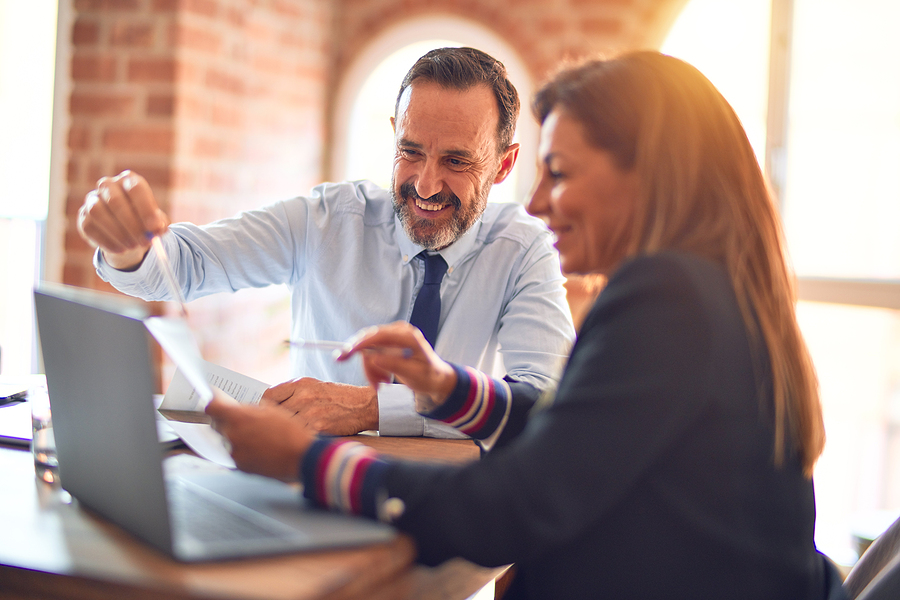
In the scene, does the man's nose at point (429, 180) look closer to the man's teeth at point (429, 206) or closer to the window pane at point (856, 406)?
the man's teeth at point (429, 206)

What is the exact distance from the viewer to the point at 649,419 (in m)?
0.72

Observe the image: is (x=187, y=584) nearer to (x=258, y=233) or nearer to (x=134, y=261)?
(x=134, y=261)

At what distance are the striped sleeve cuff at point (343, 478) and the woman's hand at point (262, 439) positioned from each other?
0.05ft

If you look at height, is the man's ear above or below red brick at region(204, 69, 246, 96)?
below

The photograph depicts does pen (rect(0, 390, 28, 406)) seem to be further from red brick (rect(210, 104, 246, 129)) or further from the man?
red brick (rect(210, 104, 246, 129))

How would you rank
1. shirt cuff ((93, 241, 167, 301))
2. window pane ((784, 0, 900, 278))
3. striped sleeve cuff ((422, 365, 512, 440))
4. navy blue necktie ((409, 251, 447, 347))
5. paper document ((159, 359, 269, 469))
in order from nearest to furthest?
1. paper document ((159, 359, 269, 469))
2. striped sleeve cuff ((422, 365, 512, 440))
3. shirt cuff ((93, 241, 167, 301))
4. navy blue necktie ((409, 251, 447, 347))
5. window pane ((784, 0, 900, 278))

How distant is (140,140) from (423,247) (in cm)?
119

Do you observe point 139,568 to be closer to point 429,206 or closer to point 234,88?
point 429,206

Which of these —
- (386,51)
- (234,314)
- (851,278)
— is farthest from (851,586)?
(386,51)

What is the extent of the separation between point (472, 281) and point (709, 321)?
1.01 meters

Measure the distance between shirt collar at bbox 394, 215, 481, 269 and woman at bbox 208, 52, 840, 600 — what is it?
2.67ft

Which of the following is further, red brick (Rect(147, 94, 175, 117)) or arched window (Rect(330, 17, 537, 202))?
arched window (Rect(330, 17, 537, 202))

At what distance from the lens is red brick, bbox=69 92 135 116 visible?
7.86 feet

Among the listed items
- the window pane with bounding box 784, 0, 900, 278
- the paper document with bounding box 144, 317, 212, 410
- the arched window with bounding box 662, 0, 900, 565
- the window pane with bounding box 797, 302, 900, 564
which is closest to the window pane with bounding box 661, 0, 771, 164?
the arched window with bounding box 662, 0, 900, 565
